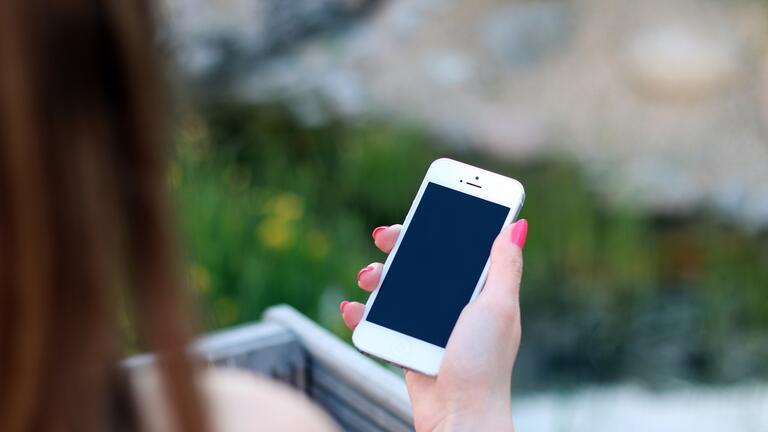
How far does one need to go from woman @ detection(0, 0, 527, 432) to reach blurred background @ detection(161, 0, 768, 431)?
1.22m

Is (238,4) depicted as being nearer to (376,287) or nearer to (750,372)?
(750,372)

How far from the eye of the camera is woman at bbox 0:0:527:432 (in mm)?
367

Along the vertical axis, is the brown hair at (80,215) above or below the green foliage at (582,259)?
above

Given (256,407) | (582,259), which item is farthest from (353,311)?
(582,259)

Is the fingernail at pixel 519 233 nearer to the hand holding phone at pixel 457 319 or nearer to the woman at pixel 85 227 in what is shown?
the hand holding phone at pixel 457 319

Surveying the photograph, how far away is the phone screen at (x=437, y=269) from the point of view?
973mm

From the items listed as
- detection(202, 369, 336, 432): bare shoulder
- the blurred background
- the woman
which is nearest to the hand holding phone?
detection(202, 369, 336, 432): bare shoulder

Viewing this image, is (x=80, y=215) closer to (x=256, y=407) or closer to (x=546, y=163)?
(x=256, y=407)

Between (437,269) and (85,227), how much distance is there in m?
0.62

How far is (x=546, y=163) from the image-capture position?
2.83 metres

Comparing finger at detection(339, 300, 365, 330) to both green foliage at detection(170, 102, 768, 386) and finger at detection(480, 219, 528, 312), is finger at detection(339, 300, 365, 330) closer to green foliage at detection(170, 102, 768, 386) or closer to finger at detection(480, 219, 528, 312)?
finger at detection(480, 219, 528, 312)

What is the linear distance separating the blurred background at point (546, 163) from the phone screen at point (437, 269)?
2.35ft

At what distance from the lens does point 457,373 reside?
887 mm

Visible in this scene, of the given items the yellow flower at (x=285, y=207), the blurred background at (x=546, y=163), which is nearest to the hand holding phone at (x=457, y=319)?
the blurred background at (x=546, y=163)
